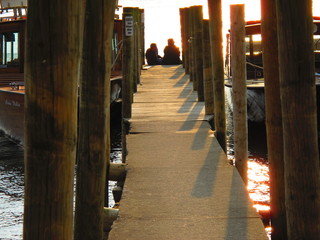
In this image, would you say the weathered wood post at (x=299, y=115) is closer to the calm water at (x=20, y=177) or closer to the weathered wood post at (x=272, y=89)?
the weathered wood post at (x=272, y=89)

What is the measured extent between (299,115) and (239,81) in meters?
3.47

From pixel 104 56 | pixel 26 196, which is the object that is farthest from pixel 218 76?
pixel 26 196

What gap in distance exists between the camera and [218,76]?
7816 mm

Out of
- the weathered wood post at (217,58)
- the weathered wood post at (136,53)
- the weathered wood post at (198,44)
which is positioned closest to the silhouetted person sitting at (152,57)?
the weathered wood post at (136,53)

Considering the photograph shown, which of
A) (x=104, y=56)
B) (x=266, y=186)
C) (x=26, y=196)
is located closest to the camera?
(x=26, y=196)

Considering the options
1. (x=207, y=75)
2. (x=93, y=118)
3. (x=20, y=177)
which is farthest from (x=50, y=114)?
(x=20, y=177)

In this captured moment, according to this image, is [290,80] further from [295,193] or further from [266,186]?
[266,186]

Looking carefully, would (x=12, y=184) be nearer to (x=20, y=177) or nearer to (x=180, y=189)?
(x=20, y=177)

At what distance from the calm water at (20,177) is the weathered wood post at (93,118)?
11.8 feet

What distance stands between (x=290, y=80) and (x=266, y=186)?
772 centimetres

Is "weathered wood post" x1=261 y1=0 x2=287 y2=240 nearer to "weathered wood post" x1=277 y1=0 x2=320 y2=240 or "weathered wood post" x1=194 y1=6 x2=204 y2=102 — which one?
"weathered wood post" x1=277 y1=0 x2=320 y2=240

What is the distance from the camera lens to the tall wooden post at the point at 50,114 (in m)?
2.39

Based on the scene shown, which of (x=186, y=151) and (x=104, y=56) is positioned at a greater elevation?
(x=104, y=56)

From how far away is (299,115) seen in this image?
3627 mm
